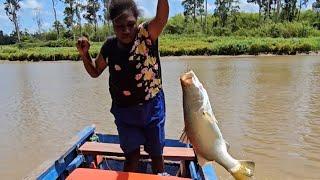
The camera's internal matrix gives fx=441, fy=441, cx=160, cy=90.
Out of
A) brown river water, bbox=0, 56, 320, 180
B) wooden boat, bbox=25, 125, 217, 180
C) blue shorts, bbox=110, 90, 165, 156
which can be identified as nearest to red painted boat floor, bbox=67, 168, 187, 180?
wooden boat, bbox=25, 125, 217, 180

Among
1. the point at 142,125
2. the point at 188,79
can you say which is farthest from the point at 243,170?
the point at 142,125

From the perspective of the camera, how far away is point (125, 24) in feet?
9.88

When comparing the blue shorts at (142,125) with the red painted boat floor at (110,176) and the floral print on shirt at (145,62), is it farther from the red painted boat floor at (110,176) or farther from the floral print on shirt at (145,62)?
the red painted boat floor at (110,176)

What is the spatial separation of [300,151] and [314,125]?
1678 mm

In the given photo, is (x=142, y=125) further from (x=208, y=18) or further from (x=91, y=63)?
(x=208, y=18)

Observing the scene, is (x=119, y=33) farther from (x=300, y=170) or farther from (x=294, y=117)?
(x=294, y=117)

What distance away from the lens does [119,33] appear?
304cm

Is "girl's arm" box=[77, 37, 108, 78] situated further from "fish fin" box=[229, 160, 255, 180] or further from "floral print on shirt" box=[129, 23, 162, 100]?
"fish fin" box=[229, 160, 255, 180]

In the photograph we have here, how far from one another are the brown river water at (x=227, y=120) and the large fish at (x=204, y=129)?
1.86m

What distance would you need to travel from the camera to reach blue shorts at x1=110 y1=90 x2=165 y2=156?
3207 mm

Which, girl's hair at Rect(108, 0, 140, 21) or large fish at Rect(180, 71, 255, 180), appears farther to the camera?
girl's hair at Rect(108, 0, 140, 21)

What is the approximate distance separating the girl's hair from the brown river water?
4.57 feet

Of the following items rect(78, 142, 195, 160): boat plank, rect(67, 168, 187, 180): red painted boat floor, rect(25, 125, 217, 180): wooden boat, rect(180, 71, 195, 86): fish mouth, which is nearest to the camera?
rect(180, 71, 195, 86): fish mouth

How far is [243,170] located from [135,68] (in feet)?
4.11
